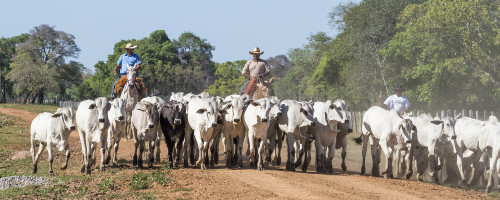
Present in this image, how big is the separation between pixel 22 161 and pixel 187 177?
824 cm

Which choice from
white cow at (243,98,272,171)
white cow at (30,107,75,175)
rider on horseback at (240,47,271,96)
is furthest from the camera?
rider on horseback at (240,47,271,96)

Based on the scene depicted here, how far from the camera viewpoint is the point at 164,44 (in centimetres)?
7762

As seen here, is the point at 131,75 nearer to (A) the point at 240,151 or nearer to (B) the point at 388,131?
(A) the point at 240,151

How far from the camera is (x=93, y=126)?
52.3 ft

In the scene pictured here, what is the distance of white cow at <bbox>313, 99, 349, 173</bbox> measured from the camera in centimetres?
1708

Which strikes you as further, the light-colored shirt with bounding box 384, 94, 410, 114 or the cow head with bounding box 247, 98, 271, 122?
the light-colored shirt with bounding box 384, 94, 410, 114

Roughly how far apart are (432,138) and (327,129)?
120 inches

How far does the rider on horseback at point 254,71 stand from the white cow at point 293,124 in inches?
100

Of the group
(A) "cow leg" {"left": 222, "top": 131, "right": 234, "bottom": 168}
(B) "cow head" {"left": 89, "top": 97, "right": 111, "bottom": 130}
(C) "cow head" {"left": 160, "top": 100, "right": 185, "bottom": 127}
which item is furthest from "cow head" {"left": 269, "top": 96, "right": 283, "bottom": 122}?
(B) "cow head" {"left": 89, "top": 97, "right": 111, "bottom": 130}

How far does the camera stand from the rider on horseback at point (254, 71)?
19.8m

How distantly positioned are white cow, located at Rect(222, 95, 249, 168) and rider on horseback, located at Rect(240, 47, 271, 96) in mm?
2364

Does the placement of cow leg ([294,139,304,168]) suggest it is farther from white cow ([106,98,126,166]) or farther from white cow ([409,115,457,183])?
white cow ([106,98,126,166])

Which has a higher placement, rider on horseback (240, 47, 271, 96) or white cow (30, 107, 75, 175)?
rider on horseback (240, 47, 271, 96)

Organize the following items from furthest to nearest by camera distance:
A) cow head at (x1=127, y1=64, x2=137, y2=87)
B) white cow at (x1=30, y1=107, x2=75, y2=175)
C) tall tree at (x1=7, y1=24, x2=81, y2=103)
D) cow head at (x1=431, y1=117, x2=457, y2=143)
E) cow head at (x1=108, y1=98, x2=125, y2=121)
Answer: tall tree at (x1=7, y1=24, x2=81, y2=103), cow head at (x1=127, y1=64, x2=137, y2=87), cow head at (x1=431, y1=117, x2=457, y2=143), white cow at (x1=30, y1=107, x2=75, y2=175), cow head at (x1=108, y1=98, x2=125, y2=121)
